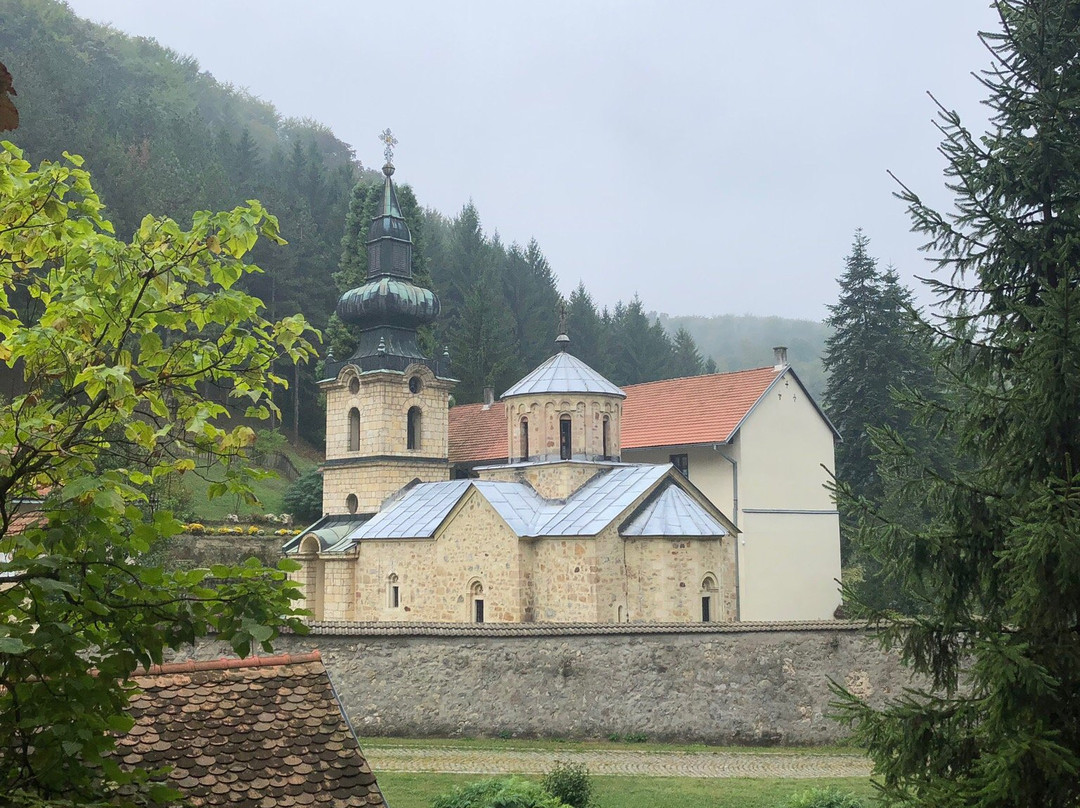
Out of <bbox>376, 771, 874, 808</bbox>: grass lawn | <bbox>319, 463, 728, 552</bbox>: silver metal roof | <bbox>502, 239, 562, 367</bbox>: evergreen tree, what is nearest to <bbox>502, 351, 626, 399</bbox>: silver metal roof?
<bbox>319, 463, 728, 552</bbox>: silver metal roof

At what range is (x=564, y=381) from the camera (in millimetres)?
22000

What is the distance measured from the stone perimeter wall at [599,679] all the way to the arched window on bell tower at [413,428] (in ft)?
32.2

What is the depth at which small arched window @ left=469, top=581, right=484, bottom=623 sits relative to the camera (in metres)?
20.2

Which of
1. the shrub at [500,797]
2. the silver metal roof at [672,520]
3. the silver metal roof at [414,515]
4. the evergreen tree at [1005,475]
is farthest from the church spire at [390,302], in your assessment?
the evergreen tree at [1005,475]

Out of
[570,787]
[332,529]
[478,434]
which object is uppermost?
[478,434]

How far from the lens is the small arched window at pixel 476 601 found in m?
20.2

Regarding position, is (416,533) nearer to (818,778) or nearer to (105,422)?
(818,778)

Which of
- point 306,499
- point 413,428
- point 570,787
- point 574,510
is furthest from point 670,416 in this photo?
point 570,787

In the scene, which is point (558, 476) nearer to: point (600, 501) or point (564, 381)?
point (600, 501)

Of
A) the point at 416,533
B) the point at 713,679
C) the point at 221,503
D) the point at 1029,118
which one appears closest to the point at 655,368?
the point at 221,503

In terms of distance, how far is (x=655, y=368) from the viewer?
56.5 metres

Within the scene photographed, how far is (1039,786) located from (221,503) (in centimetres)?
3110

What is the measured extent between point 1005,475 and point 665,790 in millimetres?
7069

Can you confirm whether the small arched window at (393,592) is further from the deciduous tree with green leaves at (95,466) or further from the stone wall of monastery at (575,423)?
the deciduous tree with green leaves at (95,466)
